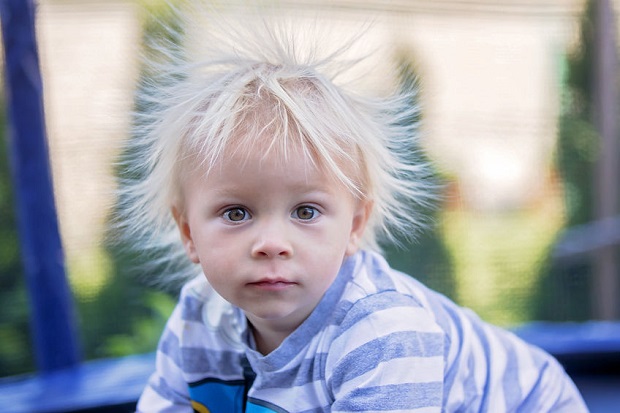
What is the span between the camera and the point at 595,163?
213cm

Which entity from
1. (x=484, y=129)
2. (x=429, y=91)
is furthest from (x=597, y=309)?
(x=429, y=91)

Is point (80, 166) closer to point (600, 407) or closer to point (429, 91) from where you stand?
point (429, 91)

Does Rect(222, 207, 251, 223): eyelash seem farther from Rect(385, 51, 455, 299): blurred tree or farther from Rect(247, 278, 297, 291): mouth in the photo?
Rect(385, 51, 455, 299): blurred tree

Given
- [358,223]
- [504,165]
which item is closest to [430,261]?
[504,165]

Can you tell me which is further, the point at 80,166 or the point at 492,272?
the point at 492,272

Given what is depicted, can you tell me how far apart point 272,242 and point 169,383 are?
42 centimetres

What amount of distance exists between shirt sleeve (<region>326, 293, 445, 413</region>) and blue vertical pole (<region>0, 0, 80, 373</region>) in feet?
3.03

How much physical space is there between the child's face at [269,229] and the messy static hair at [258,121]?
0.08ft

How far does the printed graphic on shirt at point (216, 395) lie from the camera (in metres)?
1.05

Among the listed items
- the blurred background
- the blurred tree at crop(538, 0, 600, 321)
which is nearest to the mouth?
the blurred background

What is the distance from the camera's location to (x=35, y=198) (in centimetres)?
158

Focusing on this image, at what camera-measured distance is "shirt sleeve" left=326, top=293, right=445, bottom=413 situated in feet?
2.77

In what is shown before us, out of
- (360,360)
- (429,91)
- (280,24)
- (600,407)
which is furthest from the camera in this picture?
(429,91)

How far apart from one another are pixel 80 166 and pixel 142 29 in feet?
1.18
